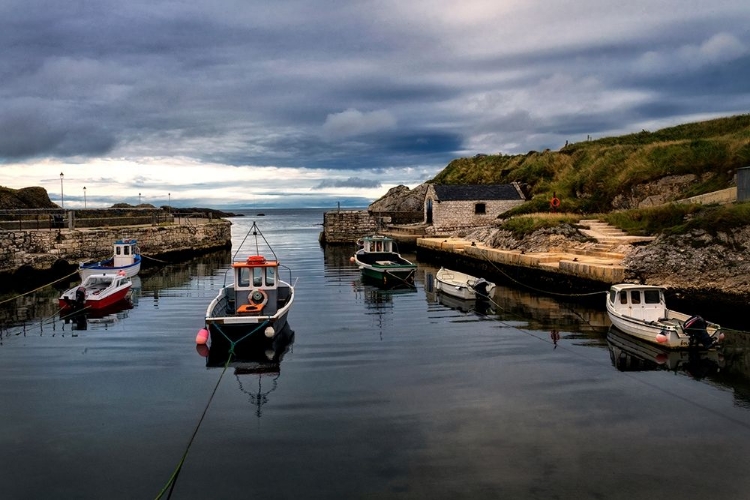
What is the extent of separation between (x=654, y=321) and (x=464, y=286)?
1066 centimetres

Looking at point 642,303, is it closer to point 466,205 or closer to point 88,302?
point 88,302

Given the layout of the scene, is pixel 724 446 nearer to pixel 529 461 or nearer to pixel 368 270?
pixel 529 461

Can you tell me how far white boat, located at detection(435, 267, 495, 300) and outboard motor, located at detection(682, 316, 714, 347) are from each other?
10965 mm

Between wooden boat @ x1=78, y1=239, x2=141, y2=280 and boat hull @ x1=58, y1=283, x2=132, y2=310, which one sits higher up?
wooden boat @ x1=78, y1=239, x2=141, y2=280

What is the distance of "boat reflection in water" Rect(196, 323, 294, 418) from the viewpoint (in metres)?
14.3

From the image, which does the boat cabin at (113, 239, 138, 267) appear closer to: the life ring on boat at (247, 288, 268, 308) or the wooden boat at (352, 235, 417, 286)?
the wooden boat at (352, 235, 417, 286)

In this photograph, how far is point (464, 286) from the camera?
27.8 m

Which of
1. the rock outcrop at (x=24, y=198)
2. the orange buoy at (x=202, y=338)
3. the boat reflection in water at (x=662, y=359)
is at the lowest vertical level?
the boat reflection in water at (x=662, y=359)

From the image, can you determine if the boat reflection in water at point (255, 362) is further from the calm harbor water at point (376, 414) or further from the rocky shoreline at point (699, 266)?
the rocky shoreline at point (699, 266)

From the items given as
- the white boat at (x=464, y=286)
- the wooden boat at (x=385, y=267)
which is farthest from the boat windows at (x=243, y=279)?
the wooden boat at (x=385, y=267)

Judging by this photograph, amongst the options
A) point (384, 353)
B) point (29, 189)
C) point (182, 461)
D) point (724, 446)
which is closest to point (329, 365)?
point (384, 353)

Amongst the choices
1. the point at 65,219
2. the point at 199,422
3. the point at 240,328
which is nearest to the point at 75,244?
the point at 65,219

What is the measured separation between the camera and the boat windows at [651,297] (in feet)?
63.9

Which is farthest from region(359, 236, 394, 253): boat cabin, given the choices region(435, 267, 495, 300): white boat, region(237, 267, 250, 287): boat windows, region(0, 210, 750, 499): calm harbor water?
region(237, 267, 250, 287): boat windows
